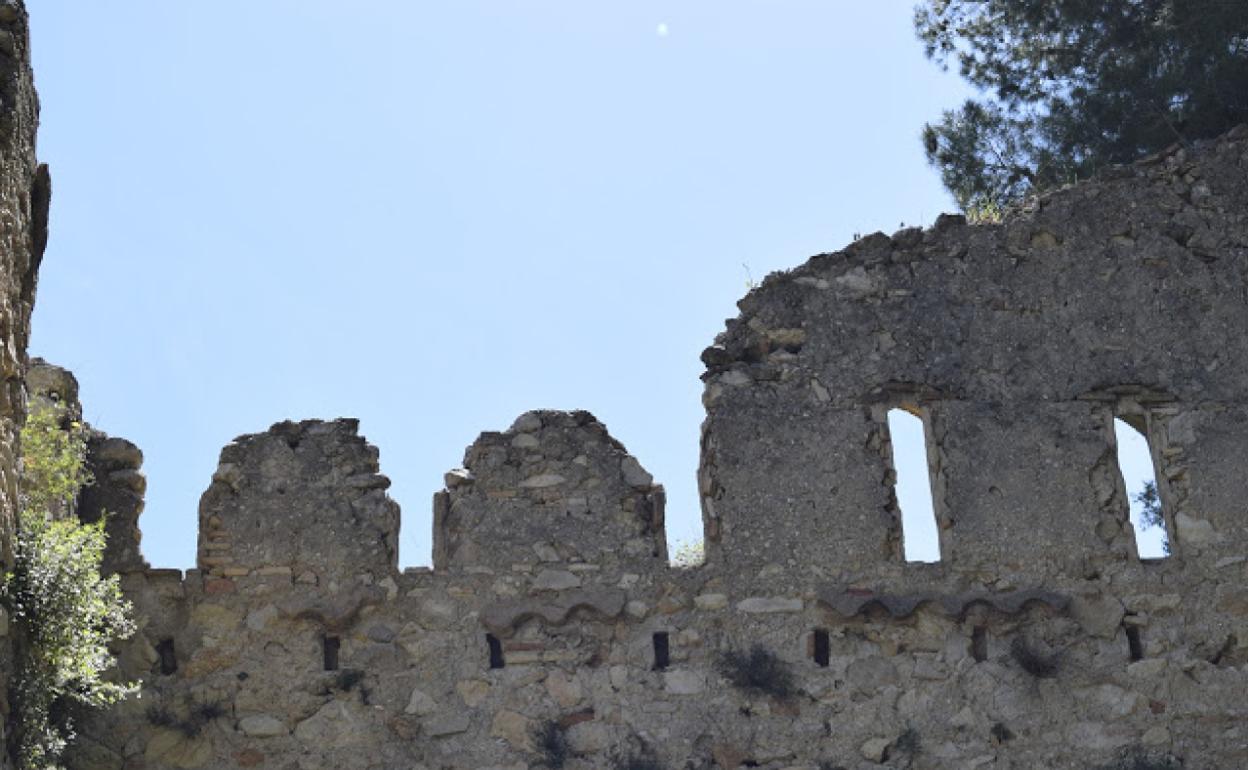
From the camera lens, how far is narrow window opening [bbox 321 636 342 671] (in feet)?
38.1

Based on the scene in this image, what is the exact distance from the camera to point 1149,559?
476 inches

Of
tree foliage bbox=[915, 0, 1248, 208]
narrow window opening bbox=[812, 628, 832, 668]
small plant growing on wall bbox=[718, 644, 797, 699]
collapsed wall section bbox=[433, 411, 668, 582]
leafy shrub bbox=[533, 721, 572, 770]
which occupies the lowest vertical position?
leafy shrub bbox=[533, 721, 572, 770]

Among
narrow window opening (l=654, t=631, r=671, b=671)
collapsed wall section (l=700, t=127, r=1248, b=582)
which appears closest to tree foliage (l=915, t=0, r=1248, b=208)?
collapsed wall section (l=700, t=127, r=1248, b=582)

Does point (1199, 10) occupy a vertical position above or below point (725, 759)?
above

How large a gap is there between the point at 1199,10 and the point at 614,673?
22.0 ft

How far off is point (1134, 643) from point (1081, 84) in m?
5.30

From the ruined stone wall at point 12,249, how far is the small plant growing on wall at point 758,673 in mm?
3914

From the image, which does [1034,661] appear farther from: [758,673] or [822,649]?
[758,673]

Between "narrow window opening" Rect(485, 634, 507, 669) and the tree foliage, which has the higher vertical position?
the tree foliage

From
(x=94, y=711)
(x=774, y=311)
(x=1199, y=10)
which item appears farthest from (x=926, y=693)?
(x=1199, y=10)

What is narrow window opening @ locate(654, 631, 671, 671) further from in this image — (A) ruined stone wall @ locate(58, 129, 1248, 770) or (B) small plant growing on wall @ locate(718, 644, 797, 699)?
(B) small plant growing on wall @ locate(718, 644, 797, 699)

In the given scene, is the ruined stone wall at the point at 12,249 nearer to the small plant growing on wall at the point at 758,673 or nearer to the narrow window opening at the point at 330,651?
the narrow window opening at the point at 330,651

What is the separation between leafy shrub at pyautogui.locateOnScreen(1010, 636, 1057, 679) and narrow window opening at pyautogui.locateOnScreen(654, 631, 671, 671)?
6.33 ft

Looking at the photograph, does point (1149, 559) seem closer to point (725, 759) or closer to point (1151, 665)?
point (1151, 665)
